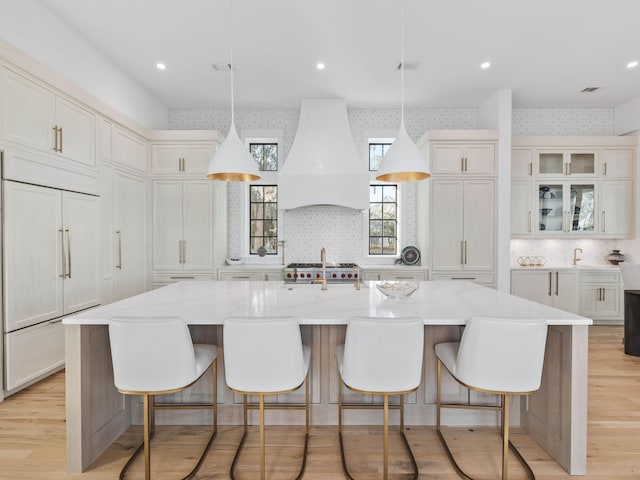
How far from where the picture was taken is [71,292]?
312 cm

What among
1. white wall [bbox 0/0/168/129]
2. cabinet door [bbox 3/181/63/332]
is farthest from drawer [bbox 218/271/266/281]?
white wall [bbox 0/0/168/129]

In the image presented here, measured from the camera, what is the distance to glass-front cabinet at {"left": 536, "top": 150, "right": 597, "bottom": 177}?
474cm

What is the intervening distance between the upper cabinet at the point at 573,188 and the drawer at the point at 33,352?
5431mm

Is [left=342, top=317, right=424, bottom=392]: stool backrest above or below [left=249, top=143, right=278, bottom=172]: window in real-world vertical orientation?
below

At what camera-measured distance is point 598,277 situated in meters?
4.61

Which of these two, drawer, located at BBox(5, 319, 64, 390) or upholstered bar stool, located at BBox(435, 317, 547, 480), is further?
drawer, located at BBox(5, 319, 64, 390)

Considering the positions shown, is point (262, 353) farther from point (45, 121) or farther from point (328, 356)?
point (45, 121)

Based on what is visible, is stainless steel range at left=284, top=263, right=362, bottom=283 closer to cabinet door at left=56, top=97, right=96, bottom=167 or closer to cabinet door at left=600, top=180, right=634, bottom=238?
cabinet door at left=56, top=97, right=96, bottom=167

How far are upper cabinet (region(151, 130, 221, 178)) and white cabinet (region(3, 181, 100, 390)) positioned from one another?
127 cm

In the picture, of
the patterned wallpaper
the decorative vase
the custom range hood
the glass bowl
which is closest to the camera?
the glass bowl

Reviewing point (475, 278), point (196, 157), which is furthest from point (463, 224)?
point (196, 157)

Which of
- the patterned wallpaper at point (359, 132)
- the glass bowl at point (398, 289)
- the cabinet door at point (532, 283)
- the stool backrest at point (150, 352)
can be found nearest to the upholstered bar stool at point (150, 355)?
the stool backrest at point (150, 352)

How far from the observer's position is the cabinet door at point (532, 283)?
4.52 metres

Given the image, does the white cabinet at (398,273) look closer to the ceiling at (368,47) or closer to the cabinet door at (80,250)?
the ceiling at (368,47)
